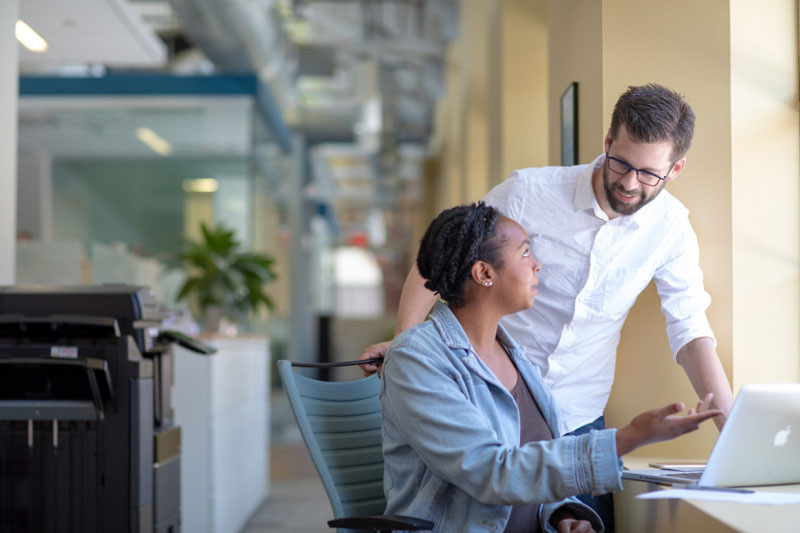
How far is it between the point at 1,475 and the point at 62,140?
6.75 metres

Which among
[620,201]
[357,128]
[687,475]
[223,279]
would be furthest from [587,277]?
[357,128]

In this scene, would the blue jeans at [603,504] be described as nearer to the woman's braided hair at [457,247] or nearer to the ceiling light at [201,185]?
the woman's braided hair at [457,247]

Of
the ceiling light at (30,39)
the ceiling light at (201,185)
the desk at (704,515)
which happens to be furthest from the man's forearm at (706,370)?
the ceiling light at (201,185)

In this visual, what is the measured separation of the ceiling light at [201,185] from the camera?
9.18 meters

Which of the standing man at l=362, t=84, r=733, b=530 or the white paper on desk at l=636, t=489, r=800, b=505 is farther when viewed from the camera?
the standing man at l=362, t=84, r=733, b=530

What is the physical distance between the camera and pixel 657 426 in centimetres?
164

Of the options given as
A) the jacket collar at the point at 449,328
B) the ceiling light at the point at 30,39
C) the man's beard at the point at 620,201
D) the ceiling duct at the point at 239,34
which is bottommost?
the jacket collar at the point at 449,328

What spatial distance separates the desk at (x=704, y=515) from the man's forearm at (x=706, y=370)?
36 cm

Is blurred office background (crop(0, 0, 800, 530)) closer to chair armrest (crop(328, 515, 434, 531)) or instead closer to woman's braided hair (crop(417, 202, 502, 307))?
woman's braided hair (crop(417, 202, 502, 307))

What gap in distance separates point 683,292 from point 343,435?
1.02 metres

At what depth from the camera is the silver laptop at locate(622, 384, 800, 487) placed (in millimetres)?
1729

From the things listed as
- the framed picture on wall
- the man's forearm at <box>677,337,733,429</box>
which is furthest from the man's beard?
the framed picture on wall

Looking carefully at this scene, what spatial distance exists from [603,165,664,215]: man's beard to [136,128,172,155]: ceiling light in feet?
24.4

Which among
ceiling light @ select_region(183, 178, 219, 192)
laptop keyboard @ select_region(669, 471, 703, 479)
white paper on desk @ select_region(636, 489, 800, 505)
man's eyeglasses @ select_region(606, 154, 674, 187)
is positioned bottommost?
laptop keyboard @ select_region(669, 471, 703, 479)
